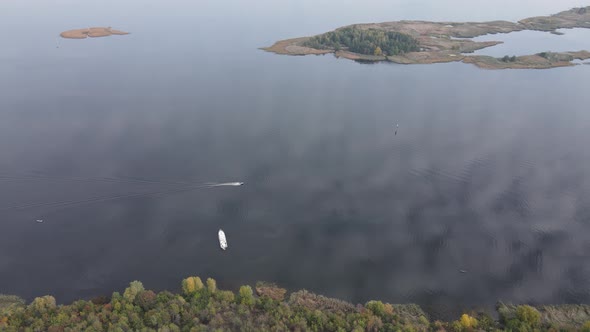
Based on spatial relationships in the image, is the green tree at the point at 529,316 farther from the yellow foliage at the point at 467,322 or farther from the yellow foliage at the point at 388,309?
the yellow foliage at the point at 388,309

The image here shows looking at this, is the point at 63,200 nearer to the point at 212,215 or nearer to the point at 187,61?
the point at 212,215

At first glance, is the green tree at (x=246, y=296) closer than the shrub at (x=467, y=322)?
No

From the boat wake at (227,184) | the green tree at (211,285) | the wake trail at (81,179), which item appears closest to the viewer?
the green tree at (211,285)

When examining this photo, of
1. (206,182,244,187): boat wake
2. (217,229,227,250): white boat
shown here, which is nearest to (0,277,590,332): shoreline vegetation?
(217,229,227,250): white boat

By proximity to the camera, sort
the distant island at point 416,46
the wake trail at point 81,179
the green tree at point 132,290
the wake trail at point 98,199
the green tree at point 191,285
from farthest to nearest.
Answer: the distant island at point 416,46, the wake trail at point 81,179, the wake trail at point 98,199, the green tree at point 191,285, the green tree at point 132,290

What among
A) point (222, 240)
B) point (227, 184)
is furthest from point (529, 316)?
point (227, 184)

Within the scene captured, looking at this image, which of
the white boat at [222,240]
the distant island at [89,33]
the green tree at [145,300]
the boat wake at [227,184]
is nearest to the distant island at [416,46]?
the distant island at [89,33]

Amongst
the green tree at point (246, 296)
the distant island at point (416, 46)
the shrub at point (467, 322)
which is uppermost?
the distant island at point (416, 46)

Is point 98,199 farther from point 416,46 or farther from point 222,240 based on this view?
point 416,46
